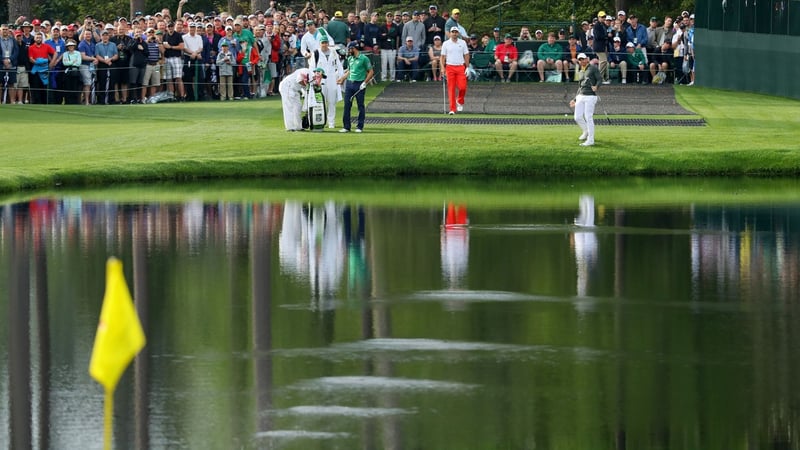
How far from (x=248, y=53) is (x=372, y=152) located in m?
11.8

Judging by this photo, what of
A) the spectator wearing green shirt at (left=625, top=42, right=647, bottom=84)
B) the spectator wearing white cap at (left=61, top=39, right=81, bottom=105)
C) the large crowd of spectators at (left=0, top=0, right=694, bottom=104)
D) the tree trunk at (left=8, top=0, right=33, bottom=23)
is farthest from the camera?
the tree trunk at (left=8, top=0, right=33, bottom=23)

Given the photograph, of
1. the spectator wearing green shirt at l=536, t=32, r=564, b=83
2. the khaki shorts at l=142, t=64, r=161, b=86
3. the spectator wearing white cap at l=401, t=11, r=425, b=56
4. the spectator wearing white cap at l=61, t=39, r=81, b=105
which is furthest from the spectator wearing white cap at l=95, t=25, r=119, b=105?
the spectator wearing green shirt at l=536, t=32, r=564, b=83

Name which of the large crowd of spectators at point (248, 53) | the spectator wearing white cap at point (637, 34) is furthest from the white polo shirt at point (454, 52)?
the spectator wearing white cap at point (637, 34)

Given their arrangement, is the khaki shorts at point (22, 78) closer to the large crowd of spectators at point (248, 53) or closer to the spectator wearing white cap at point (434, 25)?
the large crowd of spectators at point (248, 53)

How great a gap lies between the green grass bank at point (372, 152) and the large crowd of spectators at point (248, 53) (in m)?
3.03

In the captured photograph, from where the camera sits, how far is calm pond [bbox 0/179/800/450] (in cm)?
1036

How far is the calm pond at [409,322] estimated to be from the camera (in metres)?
10.4

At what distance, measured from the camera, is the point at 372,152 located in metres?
27.7

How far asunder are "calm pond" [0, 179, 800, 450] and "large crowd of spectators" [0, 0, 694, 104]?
1169cm

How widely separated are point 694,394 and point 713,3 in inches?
1409

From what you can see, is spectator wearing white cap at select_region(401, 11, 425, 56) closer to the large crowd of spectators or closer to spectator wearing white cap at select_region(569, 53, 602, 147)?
the large crowd of spectators

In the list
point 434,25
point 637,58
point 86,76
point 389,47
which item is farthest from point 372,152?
point 637,58

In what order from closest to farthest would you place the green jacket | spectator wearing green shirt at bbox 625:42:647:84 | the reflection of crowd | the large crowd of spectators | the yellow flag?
the yellow flag
the reflection of crowd
the large crowd of spectators
spectator wearing green shirt at bbox 625:42:647:84
the green jacket

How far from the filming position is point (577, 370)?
11.9 metres
